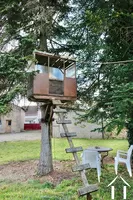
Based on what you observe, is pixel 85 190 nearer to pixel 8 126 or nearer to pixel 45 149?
pixel 45 149

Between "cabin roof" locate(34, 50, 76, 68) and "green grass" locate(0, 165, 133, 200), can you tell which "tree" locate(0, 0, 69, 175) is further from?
"green grass" locate(0, 165, 133, 200)

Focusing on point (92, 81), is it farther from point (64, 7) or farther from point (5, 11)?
point (5, 11)

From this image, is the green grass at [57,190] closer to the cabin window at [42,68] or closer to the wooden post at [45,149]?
the wooden post at [45,149]

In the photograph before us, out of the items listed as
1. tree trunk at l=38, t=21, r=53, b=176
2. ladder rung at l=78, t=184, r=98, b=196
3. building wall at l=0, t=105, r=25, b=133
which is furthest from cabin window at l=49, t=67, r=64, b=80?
building wall at l=0, t=105, r=25, b=133

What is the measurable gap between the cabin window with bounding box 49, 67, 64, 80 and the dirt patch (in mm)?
3286

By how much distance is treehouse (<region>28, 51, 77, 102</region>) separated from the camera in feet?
20.4

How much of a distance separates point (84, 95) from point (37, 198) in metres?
4.37

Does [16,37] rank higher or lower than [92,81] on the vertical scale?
higher

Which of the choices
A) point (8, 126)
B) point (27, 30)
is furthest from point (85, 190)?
point (8, 126)

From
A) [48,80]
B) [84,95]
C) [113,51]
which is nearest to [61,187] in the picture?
[48,80]

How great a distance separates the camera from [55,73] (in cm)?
679

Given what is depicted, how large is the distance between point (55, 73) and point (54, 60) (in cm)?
53

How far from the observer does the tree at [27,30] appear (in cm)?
624

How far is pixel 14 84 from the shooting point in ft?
22.1
